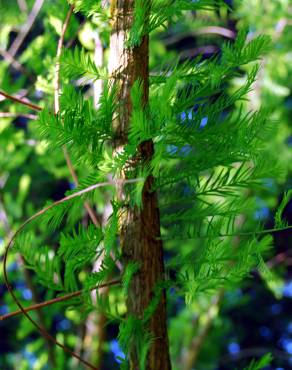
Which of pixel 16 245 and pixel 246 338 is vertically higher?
pixel 246 338

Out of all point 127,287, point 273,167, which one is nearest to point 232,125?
point 273,167

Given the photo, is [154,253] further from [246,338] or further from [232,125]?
[246,338]

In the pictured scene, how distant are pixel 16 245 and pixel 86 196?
0.11 m

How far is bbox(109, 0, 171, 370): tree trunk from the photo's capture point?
1.71ft

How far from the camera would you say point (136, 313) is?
20.6 inches

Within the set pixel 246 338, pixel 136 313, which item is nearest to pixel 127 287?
pixel 136 313

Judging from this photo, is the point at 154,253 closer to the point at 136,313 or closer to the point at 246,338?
the point at 136,313

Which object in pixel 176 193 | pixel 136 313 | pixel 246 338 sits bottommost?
pixel 136 313

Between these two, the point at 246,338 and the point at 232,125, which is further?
the point at 246,338

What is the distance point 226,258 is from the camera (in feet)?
1.63

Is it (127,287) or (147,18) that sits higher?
(147,18)

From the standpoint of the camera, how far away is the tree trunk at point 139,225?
522 millimetres

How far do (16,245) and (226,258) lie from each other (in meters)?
0.20

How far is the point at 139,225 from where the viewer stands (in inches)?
20.7
